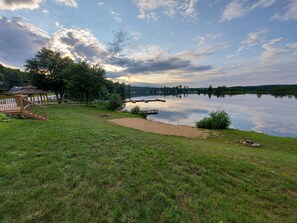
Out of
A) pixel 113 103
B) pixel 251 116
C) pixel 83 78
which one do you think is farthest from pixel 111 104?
pixel 251 116

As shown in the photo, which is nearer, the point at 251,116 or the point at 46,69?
the point at 251,116

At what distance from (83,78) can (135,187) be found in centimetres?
2987

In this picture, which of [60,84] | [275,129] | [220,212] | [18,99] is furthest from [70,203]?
[60,84]

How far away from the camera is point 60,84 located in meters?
34.7

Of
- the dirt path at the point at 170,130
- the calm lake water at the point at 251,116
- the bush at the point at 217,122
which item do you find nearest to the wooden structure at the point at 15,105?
the dirt path at the point at 170,130

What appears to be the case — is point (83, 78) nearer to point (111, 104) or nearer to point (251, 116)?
point (111, 104)

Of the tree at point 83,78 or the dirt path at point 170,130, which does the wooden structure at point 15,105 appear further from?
the tree at point 83,78

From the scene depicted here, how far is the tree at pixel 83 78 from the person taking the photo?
29177 millimetres

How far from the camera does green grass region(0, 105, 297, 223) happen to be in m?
2.90

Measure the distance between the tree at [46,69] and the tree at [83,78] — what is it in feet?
13.3

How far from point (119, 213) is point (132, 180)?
3.19ft

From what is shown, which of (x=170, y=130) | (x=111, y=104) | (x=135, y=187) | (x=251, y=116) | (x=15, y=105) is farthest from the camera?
(x=251, y=116)

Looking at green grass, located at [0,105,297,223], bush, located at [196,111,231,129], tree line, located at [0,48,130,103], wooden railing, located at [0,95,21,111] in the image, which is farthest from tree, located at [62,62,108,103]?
green grass, located at [0,105,297,223]

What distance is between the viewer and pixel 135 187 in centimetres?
357
